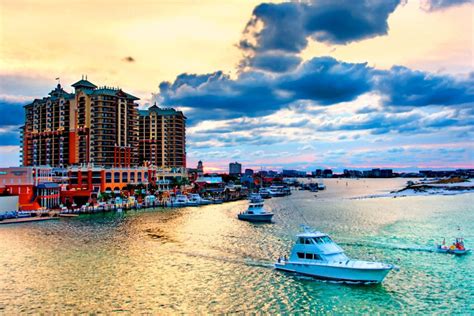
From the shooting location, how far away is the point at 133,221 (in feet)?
312

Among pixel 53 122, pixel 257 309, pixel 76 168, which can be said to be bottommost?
pixel 257 309

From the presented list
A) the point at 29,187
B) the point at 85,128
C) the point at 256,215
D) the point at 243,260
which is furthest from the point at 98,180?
the point at 243,260

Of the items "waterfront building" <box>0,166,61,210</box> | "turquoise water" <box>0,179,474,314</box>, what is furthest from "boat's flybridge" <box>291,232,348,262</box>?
Result: "waterfront building" <box>0,166,61,210</box>

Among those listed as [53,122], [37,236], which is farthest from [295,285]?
[53,122]

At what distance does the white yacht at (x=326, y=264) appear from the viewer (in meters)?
41.9

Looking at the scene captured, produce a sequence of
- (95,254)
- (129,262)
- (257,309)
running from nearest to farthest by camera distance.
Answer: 1. (257,309)
2. (129,262)
3. (95,254)

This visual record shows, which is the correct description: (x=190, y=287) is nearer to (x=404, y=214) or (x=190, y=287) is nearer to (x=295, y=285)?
(x=295, y=285)

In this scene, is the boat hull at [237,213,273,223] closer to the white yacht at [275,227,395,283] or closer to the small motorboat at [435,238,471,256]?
the small motorboat at [435,238,471,256]

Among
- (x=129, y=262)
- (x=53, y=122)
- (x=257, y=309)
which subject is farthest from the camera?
(x=53, y=122)

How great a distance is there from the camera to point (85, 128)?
162875 mm

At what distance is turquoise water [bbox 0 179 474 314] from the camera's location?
1491 inches

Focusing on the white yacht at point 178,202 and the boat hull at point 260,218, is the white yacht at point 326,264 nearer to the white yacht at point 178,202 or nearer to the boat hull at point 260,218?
the boat hull at point 260,218

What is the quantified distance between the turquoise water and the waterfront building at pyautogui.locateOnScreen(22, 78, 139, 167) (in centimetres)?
A: 8277

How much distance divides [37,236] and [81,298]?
38.0 meters
